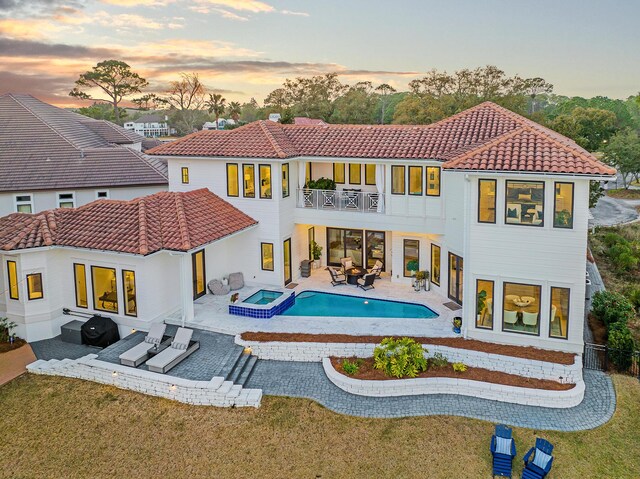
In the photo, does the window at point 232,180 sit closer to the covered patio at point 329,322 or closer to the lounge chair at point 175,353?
the covered patio at point 329,322

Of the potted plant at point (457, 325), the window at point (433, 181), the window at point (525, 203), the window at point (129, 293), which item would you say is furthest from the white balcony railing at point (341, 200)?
the window at point (129, 293)

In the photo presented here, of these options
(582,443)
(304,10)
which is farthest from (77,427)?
(304,10)

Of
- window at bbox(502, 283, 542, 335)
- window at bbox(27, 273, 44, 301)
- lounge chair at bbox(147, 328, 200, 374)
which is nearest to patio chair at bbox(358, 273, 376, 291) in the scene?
window at bbox(502, 283, 542, 335)

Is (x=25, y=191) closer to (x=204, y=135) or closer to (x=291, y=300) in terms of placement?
(x=204, y=135)

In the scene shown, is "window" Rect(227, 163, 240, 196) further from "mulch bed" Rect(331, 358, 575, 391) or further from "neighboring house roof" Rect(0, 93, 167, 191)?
"mulch bed" Rect(331, 358, 575, 391)

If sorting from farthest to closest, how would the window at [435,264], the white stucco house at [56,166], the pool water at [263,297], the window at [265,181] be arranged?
the white stucco house at [56,166], the window at [265,181], the window at [435,264], the pool water at [263,297]

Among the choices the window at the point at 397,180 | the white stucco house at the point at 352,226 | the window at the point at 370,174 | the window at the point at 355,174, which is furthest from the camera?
the window at the point at 355,174
